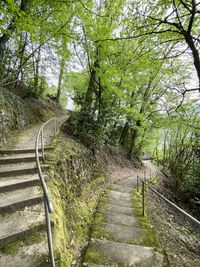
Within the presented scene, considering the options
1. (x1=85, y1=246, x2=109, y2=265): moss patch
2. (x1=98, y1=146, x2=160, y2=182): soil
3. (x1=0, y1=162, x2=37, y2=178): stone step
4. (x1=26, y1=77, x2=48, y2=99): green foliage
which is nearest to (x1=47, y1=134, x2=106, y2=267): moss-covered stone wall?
(x1=85, y1=246, x2=109, y2=265): moss patch

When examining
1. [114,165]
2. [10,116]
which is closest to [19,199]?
[10,116]

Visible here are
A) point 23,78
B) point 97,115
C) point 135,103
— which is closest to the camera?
point 97,115

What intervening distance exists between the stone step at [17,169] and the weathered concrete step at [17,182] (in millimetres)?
146

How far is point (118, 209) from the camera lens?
4637 mm

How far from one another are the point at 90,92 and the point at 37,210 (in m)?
6.37

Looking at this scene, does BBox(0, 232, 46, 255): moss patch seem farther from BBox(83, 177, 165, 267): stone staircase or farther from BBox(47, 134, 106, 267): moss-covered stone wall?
BBox(83, 177, 165, 267): stone staircase

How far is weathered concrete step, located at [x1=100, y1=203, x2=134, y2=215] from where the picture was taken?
4.48 m

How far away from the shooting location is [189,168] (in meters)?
8.17

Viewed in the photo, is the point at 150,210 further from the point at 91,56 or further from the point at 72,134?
the point at 91,56

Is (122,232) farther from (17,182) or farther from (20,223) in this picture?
(17,182)

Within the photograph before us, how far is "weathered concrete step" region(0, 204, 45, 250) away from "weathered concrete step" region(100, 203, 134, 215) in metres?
2.24

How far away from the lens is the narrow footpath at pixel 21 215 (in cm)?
215

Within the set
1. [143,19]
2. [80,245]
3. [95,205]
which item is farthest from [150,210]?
[143,19]

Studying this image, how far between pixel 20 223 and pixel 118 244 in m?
1.75
